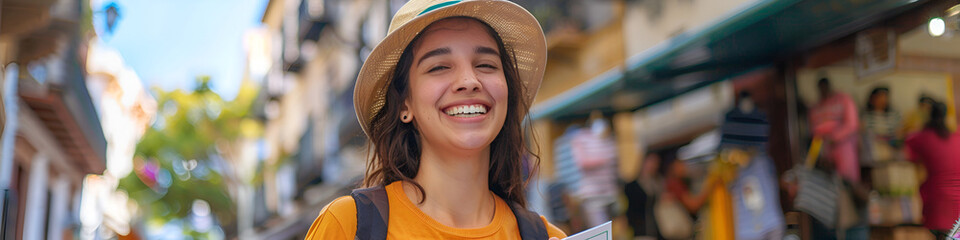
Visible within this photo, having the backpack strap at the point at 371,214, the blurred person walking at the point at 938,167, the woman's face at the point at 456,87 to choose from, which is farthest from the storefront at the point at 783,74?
the backpack strap at the point at 371,214

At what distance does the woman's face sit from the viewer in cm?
231

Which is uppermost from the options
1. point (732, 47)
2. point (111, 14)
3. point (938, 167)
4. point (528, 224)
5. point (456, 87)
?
point (111, 14)

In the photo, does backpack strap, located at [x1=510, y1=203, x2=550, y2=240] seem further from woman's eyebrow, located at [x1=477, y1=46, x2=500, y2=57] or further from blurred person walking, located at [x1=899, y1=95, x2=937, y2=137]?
blurred person walking, located at [x1=899, y1=95, x2=937, y2=137]

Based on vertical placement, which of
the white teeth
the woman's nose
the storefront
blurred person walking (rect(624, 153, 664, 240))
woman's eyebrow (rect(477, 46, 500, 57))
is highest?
the storefront

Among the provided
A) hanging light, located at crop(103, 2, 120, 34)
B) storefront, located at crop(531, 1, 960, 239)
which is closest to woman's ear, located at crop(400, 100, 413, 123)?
storefront, located at crop(531, 1, 960, 239)

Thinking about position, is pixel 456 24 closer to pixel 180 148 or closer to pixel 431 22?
pixel 431 22

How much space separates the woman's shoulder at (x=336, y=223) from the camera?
2.18 meters

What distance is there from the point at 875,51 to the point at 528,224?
4213 mm

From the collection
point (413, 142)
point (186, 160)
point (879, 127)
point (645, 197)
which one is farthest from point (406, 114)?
point (186, 160)

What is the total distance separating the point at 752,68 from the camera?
725 cm

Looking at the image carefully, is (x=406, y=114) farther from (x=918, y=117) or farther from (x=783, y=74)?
(x=783, y=74)

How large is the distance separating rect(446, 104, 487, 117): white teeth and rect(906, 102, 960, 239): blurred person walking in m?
3.47

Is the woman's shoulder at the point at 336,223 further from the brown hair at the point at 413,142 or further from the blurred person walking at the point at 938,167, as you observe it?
the blurred person walking at the point at 938,167

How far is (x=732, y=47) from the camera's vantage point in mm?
6707
